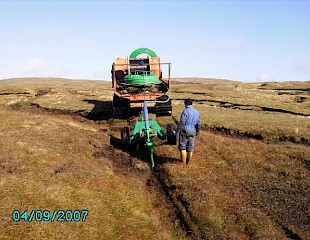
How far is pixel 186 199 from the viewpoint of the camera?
470 inches

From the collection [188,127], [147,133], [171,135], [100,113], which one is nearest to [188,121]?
[188,127]

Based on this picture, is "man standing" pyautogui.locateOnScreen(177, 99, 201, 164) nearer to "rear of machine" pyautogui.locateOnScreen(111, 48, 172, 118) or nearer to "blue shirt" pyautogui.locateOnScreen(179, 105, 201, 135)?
"blue shirt" pyautogui.locateOnScreen(179, 105, 201, 135)

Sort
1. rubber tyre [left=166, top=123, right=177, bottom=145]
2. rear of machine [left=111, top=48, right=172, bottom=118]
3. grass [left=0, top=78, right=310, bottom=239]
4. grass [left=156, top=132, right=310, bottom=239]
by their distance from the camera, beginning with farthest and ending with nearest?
rear of machine [left=111, top=48, right=172, bottom=118], rubber tyre [left=166, top=123, right=177, bottom=145], grass [left=156, top=132, right=310, bottom=239], grass [left=0, top=78, right=310, bottom=239]

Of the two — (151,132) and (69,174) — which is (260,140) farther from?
(69,174)

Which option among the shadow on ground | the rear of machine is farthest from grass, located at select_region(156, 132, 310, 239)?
the shadow on ground

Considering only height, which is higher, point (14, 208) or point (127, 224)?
point (14, 208)

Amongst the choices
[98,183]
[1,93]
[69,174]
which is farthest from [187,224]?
[1,93]

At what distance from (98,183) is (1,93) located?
143 ft

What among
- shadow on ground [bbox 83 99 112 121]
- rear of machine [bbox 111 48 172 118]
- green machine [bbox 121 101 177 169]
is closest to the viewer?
green machine [bbox 121 101 177 169]
